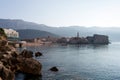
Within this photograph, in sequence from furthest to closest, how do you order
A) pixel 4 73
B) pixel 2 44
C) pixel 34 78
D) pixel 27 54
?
pixel 27 54 < pixel 2 44 < pixel 34 78 < pixel 4 73

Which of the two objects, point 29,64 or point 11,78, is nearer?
point 11,78

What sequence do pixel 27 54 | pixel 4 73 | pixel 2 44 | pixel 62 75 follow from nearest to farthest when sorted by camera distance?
1. pixel 4 73
2. pixel 62 75
3. pixel 2 44
4. pixel 27 54

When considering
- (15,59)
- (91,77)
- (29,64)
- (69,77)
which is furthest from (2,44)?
(91,77)

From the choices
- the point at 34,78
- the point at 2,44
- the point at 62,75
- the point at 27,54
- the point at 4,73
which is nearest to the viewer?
the point at 4,73

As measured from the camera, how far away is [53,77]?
6184cm

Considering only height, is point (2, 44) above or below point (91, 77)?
above

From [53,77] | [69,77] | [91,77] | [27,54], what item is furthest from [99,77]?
[27,54]

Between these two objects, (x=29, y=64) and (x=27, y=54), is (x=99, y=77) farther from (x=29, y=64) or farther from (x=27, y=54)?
(x=27, y=54)

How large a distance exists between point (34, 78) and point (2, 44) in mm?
20826

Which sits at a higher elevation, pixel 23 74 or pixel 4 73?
pixel 4 73

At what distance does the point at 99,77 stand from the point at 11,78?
27.4 meters

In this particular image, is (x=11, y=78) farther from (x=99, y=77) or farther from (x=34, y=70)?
(x=99, y=77)

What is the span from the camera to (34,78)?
198 ft

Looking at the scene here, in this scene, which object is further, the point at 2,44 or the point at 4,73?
the point at 2,44
